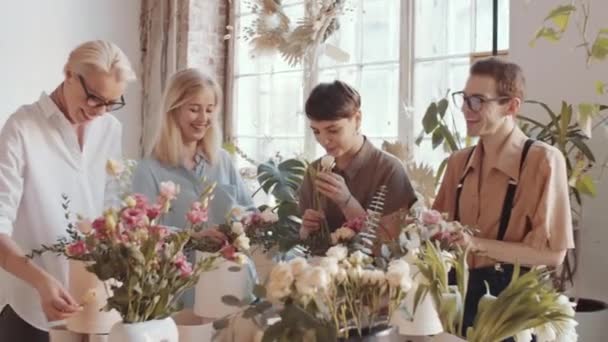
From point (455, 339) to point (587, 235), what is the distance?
147 cm

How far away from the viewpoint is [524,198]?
5.74ft

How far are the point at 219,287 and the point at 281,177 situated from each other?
1.79 meters

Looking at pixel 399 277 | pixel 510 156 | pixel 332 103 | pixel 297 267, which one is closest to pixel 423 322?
pixel 399 277

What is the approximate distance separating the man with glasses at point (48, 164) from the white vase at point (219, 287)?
0.48 m

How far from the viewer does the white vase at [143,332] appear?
4.39 feet

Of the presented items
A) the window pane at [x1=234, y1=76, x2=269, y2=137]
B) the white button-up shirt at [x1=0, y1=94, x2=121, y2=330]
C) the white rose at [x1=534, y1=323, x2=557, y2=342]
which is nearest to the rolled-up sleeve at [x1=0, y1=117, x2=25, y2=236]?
the white button-up shirt at [x1=0, y1=94, x2=121, y2=330]

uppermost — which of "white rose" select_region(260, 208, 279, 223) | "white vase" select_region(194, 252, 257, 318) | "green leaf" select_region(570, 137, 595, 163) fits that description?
"green leaf" select_region(570, 137, 595, 163)

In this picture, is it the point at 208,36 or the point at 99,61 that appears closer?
the point at 99,61

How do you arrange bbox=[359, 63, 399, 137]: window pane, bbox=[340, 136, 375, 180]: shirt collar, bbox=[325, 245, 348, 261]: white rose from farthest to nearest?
1. bbox=[359, 63, 399, 137]: window pane
2. bbox=[340, 136, 375, 180]: shirt collar
3. bbox=[325, 245, 348, 261]: white rose

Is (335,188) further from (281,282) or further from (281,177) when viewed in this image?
(281,177)

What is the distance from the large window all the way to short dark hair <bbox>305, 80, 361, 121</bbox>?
1.43 m

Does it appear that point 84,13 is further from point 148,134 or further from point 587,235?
point 587,235

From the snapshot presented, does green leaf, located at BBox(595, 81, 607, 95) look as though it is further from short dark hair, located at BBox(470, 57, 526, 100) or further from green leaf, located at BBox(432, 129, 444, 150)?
short dark hair, located at BBox(470, 57, 526, 100)

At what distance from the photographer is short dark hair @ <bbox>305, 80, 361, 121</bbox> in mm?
1891
